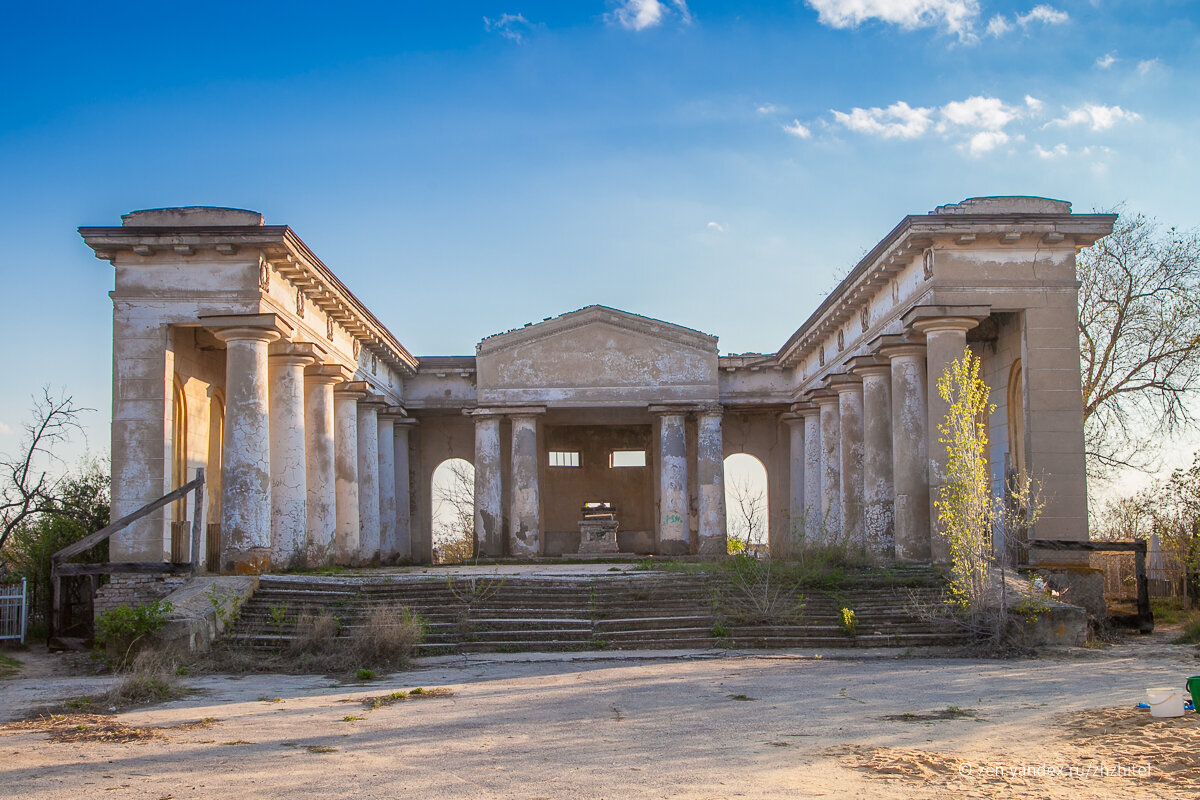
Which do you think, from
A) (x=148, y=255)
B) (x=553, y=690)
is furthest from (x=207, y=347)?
(x=553, y=690)

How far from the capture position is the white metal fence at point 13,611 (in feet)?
54.7

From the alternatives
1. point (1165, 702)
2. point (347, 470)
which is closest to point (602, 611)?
point (1165, 702)

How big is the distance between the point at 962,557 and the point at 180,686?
33.6 feet

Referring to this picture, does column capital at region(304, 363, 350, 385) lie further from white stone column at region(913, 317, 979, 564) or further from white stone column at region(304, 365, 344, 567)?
white stone column at region(913, 317, 979, 564)

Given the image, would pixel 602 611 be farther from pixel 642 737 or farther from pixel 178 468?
pixel 178 468

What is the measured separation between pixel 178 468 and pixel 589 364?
39.0ft

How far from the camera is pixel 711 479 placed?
93.1 feet

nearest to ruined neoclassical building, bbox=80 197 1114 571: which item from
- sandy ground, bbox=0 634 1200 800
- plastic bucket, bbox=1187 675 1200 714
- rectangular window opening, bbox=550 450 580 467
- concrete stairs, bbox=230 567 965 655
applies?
concrete stairs, bbox=230 567 965 655

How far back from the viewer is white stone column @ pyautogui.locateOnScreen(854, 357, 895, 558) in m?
21.3

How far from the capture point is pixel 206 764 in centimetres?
770

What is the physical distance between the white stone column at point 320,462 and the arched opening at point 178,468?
2.74 m

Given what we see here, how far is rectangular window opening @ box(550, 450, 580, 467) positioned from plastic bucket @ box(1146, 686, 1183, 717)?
2822 centimetres

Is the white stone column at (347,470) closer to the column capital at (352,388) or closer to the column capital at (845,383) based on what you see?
the column capital at (352,388)

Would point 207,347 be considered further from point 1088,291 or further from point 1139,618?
point 1088,291
